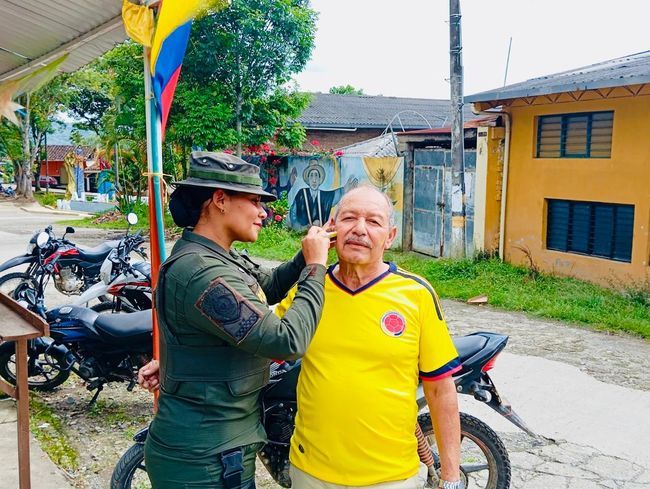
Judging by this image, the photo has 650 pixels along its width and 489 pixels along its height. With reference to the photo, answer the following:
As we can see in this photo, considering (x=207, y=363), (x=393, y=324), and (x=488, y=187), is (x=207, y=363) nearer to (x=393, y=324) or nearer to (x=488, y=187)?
(x=393, y=324)

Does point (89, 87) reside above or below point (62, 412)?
above

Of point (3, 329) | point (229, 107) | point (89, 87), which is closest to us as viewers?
point (3, 329)

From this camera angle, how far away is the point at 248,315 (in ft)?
6.08

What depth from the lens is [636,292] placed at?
26.7 feet

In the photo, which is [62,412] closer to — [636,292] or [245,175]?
[245,175]

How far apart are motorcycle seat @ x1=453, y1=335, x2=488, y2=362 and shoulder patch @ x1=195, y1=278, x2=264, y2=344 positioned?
1.54 meters

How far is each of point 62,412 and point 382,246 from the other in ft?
11.6

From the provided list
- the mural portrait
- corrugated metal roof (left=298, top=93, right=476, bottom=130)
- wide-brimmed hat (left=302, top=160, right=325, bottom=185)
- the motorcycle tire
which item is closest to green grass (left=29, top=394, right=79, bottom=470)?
the motorcycle tire

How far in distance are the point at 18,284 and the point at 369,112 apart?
20.2 metres

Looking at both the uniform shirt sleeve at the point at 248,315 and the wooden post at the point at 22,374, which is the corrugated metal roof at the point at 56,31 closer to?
the wooden post at the point at 22,374

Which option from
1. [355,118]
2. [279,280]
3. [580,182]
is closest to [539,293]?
[580,182]

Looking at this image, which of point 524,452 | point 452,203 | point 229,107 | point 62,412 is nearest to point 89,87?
point 229,107

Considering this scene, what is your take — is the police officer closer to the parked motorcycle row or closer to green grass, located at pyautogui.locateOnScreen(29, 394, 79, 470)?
the parked motorcycle row

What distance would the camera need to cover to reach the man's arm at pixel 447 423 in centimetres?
205
